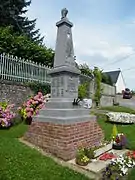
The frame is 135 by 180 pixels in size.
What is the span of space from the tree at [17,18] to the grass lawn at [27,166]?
1522 centimetres

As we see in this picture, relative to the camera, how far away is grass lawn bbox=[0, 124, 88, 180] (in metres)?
3.75

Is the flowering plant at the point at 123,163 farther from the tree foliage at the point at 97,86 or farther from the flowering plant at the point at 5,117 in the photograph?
the tree foliage at the point at 97,86

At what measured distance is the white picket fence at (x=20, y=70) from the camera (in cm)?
888

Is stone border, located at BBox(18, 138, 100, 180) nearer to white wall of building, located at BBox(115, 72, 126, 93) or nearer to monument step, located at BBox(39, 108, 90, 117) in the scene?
monument step, located at BBox(39, 108, 90, 117)

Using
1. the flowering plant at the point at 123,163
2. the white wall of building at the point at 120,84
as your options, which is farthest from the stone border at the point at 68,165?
the white wall of building at the point at 120,84

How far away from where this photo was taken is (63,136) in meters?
4.78

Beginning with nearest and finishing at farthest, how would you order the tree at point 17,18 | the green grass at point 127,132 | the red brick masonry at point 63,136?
the red brick masonry at point 63,136, the green grass at point 127,132, the tree at point 17,18

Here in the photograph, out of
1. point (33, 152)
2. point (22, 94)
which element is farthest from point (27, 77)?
point (33, 152)

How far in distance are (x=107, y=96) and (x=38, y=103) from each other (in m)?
9.25

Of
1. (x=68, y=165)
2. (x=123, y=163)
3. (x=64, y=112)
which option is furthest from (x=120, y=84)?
(x=68, y=165)

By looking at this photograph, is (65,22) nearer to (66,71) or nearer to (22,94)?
(66,71)

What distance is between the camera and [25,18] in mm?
20641

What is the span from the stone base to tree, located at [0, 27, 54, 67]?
728 centimetres

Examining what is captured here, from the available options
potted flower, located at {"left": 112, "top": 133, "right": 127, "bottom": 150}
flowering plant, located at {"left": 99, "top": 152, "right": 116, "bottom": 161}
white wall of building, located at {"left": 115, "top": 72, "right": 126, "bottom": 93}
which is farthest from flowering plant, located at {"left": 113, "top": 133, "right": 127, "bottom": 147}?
white wall of building, located at {"left": 115, "top": 72, "right": 126, "bottom": 93}
